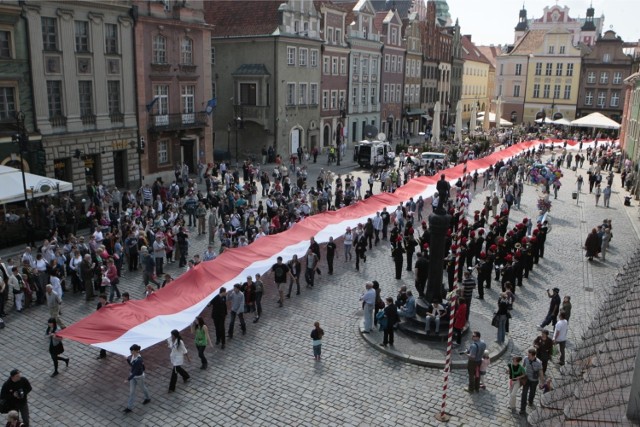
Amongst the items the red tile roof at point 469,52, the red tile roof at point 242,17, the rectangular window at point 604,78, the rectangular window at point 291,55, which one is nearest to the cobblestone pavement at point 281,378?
the rectangular window at point 291,55

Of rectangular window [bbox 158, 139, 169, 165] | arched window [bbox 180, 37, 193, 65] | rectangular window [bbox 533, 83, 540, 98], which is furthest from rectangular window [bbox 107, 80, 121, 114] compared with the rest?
rectangular window [bbox 533, 83, 540, 98]

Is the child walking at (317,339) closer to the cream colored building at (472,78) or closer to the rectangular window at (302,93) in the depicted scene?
the rectangular window at (302,93)

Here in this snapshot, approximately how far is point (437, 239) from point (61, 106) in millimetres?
22225

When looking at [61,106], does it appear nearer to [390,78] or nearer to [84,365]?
[84,365]

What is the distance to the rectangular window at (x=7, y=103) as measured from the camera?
26125 millimetres

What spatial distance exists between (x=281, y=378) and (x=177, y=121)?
26187 mm

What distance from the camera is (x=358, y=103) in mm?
58844

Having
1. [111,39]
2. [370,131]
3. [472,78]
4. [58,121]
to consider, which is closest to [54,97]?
[58,121]

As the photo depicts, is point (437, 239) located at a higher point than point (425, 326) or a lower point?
higher

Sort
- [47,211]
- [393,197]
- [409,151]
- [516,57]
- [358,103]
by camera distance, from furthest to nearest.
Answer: [516,57]
[358,103]
[409,151]
[393,197]
[47,211]

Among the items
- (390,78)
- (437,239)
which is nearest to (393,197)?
(437,239)

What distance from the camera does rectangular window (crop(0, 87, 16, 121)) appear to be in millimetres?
26125

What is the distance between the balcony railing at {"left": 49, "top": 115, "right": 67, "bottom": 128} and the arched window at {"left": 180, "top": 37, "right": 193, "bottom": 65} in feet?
31.9

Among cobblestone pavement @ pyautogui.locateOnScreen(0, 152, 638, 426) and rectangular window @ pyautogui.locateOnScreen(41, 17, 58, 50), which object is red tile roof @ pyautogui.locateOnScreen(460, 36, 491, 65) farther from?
cobblestone pavement @ pyautogui.locateOnScreen(0, 152, 638, 426)
